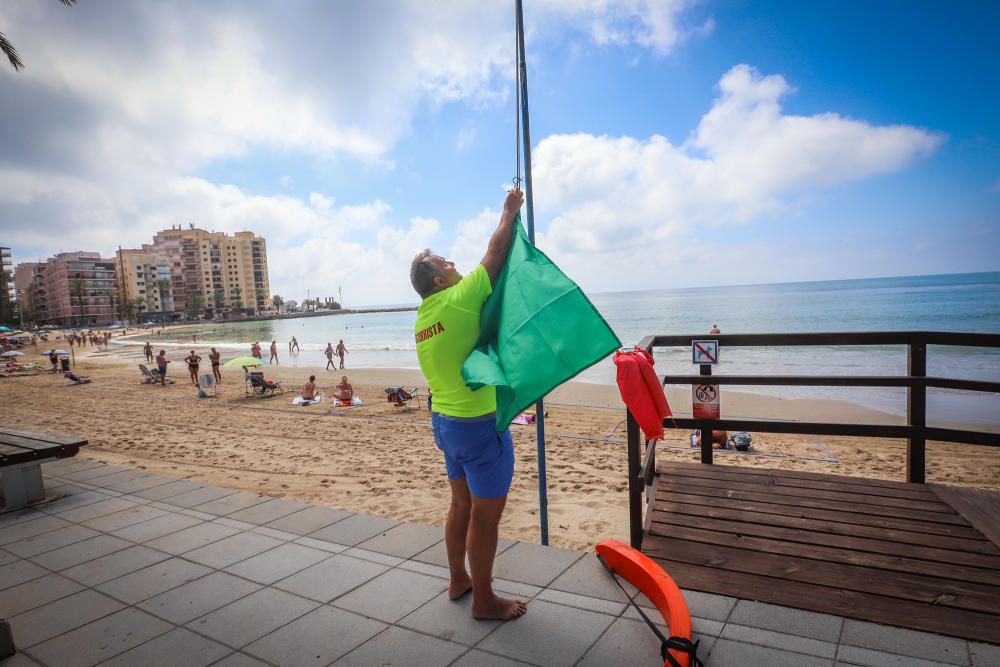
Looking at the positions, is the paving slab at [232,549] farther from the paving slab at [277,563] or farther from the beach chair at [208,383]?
the beach chair at [208,383]

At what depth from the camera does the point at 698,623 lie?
2.39 metres

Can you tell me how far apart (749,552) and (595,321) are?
6.10ft

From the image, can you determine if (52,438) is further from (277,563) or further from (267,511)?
(277,563)

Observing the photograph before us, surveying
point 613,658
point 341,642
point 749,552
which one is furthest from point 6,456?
point 749,552

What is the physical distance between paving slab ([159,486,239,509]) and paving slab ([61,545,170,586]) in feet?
2.91

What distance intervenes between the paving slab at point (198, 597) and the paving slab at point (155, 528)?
1.00 m

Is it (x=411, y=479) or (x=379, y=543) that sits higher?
(x=379, y=543)

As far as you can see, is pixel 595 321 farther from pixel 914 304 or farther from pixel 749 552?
pixel 914 304

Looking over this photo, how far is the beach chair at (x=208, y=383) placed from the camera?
52.7ft

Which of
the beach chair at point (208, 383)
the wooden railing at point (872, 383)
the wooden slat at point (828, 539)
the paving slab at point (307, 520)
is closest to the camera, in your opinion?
the wooden slat at point (828, 539)

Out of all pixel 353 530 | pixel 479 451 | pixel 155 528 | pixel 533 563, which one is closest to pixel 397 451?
pixel 155 528

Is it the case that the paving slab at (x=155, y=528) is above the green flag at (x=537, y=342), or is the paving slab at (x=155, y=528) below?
below

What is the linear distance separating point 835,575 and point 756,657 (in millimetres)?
923

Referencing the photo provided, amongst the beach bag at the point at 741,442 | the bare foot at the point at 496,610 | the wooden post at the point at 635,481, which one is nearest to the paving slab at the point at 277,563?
the bare foot at the point at 496,610
